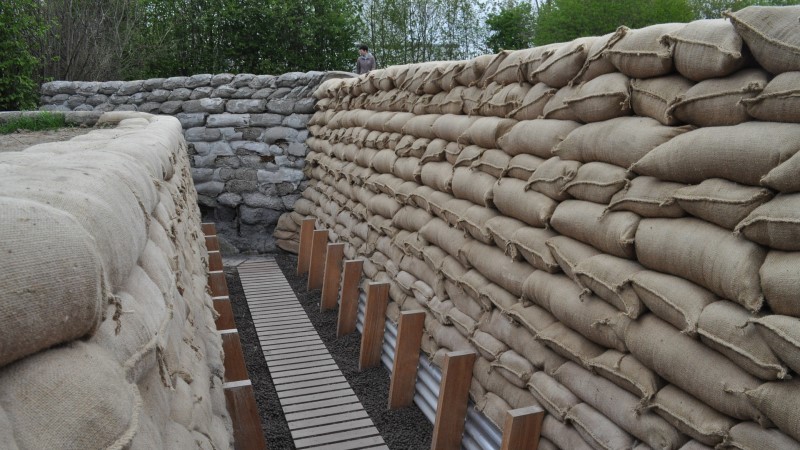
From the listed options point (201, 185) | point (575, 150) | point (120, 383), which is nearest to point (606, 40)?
point (575, 150)

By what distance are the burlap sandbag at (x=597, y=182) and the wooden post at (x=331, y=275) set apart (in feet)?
11.7

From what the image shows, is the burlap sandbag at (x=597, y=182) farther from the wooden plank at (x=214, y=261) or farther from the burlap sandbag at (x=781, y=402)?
the wooden plank at (x=214, y=261)

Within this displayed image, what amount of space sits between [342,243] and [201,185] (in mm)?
3227

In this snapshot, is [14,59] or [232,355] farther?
[14,59]

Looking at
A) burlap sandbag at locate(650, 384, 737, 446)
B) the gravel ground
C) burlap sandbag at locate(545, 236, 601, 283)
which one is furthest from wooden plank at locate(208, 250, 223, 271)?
burlap sandbag at locate(650, 384, 737, 446)

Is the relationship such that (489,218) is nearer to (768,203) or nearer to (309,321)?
(768,203)

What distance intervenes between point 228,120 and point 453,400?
604 cm

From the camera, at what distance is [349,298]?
218 inches

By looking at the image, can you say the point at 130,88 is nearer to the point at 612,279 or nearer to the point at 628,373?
the point at 612,279

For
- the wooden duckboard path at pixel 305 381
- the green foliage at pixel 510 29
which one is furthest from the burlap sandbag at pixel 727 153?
the green foliage at pixel 510 29

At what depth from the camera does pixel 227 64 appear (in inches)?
521

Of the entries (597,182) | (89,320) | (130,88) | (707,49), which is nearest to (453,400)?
(597,182)

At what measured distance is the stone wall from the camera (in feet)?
27.9

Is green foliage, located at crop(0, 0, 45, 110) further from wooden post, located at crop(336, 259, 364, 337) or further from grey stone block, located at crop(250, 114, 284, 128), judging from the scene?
wooden post, located at crop(336, 259, 364, 337)
